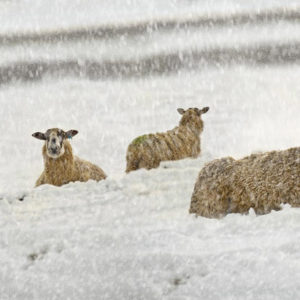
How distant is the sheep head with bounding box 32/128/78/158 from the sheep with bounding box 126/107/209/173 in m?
1.33

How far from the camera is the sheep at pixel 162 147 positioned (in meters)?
13.2

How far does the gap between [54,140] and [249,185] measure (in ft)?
21.0

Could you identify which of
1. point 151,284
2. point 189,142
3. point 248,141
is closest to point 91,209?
point 151,284

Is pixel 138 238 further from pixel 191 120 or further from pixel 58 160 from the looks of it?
pixel 191 120

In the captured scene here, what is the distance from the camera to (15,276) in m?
5.42

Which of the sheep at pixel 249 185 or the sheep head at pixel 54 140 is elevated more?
the sheep head at pixel 54 140

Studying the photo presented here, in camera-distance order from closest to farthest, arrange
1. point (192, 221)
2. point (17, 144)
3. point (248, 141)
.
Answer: point (192, 221), point (248, 141), point (17, 144)

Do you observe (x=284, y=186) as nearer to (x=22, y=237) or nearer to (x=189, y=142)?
(x=22, y=237)

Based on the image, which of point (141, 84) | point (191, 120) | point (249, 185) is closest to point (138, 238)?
point (249, 185)

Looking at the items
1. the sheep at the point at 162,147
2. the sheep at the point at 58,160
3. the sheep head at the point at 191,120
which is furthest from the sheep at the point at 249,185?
the sheep head at the point at 191,120

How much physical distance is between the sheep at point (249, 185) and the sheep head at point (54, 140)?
227 inches

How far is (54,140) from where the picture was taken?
40.8 ft

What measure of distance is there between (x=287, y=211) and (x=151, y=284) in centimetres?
166

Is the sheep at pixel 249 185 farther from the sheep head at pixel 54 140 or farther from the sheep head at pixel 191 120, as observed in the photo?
the sheep head at pixel 191 120
